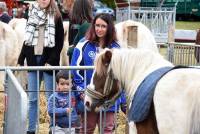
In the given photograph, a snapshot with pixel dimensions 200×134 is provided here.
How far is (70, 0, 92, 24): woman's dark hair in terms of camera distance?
7.17 metres

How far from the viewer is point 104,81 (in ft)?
16.0

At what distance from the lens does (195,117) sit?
4238 mm

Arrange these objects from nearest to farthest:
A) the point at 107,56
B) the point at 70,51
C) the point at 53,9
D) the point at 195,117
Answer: the point at 195,117 → the point at 107,56 → the point at 53,9 → the point at 70,51

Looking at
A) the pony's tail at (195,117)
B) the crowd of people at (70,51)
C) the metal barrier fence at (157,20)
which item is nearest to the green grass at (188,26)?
the metal barrier fence at (157,20)

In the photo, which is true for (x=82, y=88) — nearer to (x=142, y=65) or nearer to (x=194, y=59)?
(x=142, y=65)

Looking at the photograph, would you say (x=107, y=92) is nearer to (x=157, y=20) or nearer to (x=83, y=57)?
(x=83, y=57)

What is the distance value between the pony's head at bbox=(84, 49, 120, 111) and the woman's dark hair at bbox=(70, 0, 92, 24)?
90.4 inches

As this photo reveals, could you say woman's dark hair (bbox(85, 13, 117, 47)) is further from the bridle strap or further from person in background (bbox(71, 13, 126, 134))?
the bridle strap

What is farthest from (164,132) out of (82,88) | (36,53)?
(36,53)

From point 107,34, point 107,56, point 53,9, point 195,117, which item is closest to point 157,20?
point 53,9

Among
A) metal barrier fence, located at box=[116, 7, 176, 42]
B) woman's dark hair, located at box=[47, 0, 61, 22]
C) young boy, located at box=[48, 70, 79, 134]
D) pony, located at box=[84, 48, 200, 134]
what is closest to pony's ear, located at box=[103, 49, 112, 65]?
pony, located at box=[84, 48, 200, 134]

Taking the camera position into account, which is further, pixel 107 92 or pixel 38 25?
pixel 38 25

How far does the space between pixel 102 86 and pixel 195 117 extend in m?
0.99

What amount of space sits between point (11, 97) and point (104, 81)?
3.05ft
